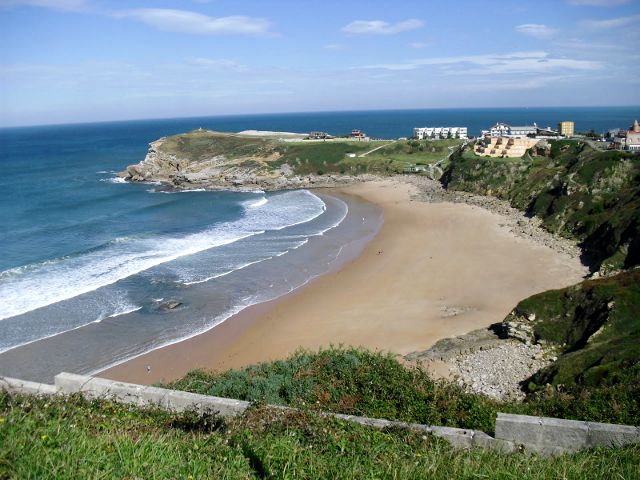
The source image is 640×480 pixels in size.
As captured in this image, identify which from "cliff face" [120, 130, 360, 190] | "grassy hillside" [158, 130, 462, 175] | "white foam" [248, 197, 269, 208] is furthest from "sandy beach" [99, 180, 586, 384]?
"grassy hillside" [158, 130, 462, 175]

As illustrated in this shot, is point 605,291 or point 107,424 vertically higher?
point 107,424

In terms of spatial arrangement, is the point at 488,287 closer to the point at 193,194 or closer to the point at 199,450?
the point at 199,450

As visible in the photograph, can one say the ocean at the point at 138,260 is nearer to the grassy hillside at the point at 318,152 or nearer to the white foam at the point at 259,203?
Result: the white foam at the point at 259,203

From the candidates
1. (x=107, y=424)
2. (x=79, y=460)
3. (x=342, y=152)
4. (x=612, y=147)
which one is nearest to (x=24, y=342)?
(x=107, y=424)

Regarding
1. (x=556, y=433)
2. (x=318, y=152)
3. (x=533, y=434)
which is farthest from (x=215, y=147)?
(x=556, y=433)

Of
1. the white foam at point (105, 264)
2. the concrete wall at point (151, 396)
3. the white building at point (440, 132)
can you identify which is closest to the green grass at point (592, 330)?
the concrete wall at point (151, 396)

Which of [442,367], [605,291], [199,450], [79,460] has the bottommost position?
[442,367]

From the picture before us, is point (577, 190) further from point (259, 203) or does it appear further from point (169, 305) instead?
point (169, 305)
